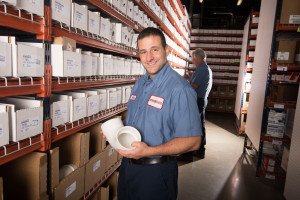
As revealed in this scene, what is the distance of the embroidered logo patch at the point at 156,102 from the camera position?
140cm

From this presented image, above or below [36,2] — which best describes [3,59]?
below

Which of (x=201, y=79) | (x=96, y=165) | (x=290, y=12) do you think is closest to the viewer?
(x=96, y=165)

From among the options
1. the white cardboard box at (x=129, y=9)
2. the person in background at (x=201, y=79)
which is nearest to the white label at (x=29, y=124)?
the white cardboard box at (x=129, y=9)

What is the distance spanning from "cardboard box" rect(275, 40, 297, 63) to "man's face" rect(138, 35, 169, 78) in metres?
2.51

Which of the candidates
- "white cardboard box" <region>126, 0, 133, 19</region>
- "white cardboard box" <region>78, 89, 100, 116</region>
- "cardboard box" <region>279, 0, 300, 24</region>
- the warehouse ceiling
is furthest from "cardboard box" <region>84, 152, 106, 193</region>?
the warehouse ceiling

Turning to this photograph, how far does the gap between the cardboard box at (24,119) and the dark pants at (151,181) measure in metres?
0.69

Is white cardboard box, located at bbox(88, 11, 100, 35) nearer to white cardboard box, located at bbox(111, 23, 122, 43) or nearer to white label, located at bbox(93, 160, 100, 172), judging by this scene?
white cardboard box, located at bbox(111, 23, 122, 43)

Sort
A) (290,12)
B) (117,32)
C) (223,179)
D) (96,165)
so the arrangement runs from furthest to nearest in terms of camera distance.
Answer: (223,179) < (290,12) < (117,32) < (96,165)

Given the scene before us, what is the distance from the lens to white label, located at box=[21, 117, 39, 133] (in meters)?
1.25

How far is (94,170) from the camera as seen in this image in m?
2.07

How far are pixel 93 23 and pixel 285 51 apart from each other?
9.38 feet

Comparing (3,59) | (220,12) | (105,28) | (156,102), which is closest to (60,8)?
(3,59)

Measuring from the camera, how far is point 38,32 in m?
1.31

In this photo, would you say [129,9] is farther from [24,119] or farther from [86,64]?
[24,119]
